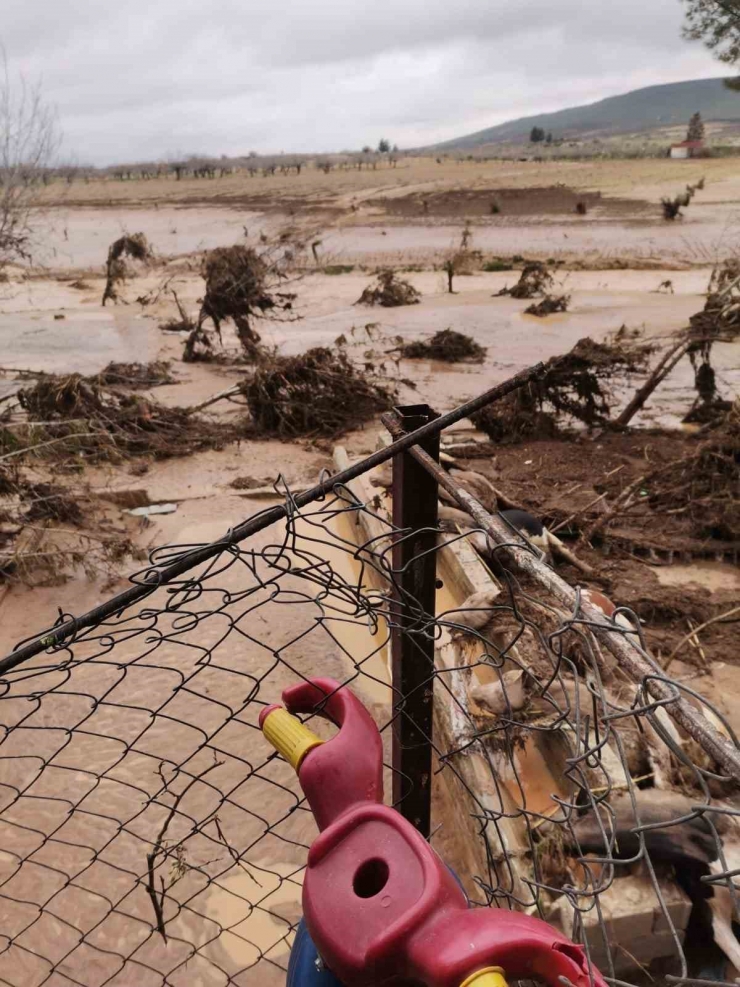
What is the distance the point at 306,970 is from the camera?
1.49 meters

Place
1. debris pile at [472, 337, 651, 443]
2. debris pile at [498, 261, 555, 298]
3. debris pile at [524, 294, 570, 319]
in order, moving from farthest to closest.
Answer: debris pile at [498, 261, 555, 298] < debris pile at [524, 294, 570, 319] < debris pile at [472, 337, 651, 443]

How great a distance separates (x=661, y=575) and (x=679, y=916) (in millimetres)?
3184

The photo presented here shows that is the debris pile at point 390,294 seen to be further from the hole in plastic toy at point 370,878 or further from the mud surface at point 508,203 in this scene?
the mud surface at point 508,203

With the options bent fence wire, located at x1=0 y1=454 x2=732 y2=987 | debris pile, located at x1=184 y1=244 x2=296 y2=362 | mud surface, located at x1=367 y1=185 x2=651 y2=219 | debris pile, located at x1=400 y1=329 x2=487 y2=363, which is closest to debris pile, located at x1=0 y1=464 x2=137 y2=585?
bent fence wire, located at x1=0 y1=454 x2=732 y2=987

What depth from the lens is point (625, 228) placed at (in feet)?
80.0

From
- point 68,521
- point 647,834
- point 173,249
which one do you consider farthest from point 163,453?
point 173,249

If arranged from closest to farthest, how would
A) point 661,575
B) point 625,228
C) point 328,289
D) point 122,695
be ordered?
point 122,695 → point 661,575 → point 328,289 → point 625,228

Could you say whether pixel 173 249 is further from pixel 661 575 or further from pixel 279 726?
pixel 279 726

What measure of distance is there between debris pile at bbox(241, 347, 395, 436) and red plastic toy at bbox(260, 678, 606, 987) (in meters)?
7.27

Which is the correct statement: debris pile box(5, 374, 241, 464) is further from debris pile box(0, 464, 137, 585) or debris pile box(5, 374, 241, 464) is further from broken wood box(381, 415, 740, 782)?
broken wood box(381, 415, 740, 782)

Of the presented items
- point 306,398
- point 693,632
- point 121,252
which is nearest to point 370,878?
point 693,632

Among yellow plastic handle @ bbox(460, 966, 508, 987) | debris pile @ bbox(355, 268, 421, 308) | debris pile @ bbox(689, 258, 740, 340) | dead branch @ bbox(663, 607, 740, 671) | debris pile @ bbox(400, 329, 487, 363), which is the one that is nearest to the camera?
yellow plastic handle @ bbox(460, 966, 508, 987)

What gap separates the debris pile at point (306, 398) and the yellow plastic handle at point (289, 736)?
708cm

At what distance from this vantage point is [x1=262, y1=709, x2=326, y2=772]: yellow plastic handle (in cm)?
139
